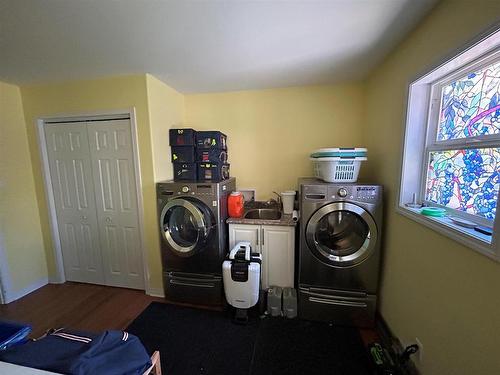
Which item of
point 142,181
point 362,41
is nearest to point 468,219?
point 362,41

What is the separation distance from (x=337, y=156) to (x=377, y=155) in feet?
A: 1.70

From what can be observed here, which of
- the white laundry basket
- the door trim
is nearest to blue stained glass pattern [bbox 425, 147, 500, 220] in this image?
the white laundry basket

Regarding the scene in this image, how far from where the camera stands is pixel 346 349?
1.59 metres

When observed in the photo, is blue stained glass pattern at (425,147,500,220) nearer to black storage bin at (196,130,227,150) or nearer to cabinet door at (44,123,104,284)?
black storage bin at (196,130,227,150)

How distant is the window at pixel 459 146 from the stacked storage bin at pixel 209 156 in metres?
1.66

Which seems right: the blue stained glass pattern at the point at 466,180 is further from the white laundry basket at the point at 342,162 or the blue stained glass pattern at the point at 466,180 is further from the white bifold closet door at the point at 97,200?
the white bifold closet door at the point at 97,200

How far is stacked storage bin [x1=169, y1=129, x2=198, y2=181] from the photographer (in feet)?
7.09

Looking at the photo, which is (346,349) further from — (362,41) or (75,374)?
(362,41)

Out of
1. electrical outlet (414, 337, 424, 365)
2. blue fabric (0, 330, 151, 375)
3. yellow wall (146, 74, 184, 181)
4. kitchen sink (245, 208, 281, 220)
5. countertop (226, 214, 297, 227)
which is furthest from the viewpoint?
kitchen sink (245, 208, 281, 220)

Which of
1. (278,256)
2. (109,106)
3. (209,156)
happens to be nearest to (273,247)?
(278,256)

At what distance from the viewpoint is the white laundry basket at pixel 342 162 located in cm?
174

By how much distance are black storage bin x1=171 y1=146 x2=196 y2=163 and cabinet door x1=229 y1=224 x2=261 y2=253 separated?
852 mm

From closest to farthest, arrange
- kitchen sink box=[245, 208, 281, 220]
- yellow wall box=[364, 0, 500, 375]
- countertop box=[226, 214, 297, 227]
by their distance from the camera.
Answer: yellow wall box=[364, 0, 500, 375]
countertop box=[226, 214, 297, 227]
kitchen sink box=[245, 208, 281, 220]


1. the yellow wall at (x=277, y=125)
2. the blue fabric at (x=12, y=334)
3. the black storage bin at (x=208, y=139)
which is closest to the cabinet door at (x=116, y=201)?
the black storage bin at (x=208, y=139)
